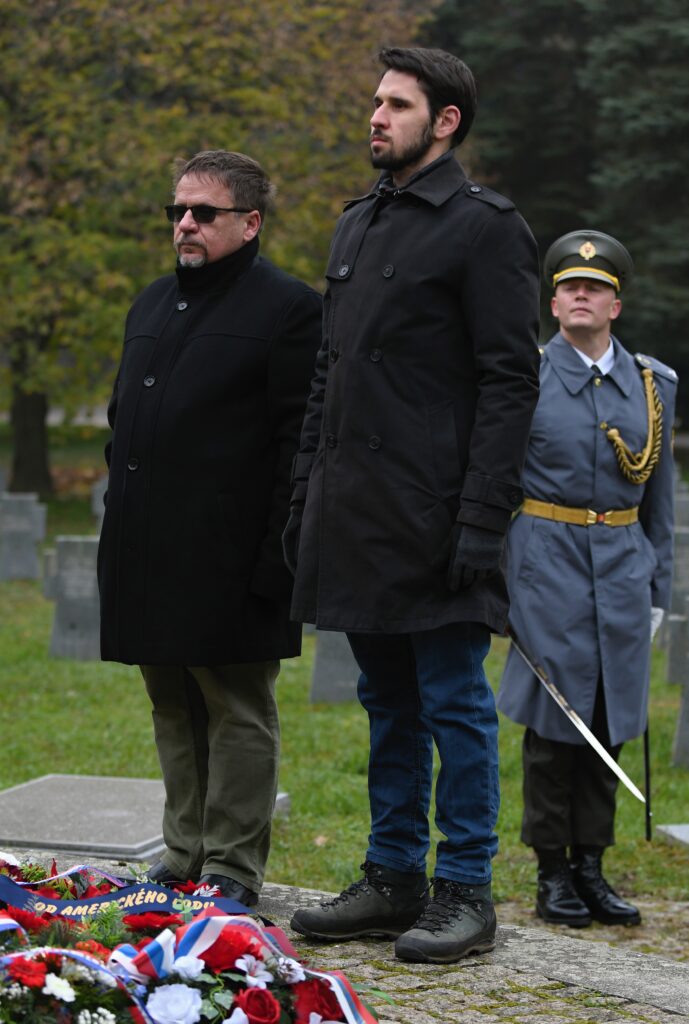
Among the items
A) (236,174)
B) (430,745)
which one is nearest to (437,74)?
(236,174)

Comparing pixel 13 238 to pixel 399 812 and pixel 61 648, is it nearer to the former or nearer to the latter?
pixel 61 648

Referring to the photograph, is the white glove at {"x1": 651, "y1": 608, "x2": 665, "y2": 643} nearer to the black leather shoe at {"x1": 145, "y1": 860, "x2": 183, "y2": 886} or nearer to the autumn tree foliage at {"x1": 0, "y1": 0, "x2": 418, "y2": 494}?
the black leather shoe at {"x1": 145, "y1": 860, "x2": 183, "y2": 886}

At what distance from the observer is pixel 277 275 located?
196 inches

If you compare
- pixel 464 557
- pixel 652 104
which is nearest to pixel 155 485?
pixel 464 557

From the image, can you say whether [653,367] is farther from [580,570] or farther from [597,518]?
[580,570]

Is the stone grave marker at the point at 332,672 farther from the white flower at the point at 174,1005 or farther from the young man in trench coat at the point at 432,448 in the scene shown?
the white flower at the point at 174,1005

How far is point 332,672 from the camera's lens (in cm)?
1041

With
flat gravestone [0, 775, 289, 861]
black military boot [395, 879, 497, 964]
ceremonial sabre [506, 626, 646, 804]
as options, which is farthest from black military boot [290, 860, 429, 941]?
flat gravestone [0, 775, 289, 861]

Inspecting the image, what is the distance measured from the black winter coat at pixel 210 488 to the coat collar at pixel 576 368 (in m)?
1.41

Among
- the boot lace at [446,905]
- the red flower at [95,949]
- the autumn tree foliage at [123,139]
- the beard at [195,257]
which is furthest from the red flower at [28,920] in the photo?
the autumn tree foliage at [123,139]

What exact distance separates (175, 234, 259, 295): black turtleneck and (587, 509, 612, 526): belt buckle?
1.63 metres

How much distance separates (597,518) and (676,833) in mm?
1745

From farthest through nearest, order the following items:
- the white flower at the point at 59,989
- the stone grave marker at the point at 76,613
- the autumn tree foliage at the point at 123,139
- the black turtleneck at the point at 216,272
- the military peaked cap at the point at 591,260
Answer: the autumn tree foliage at the point at 123,139
the stone grave marker at the point at 76,613
the military peaked cap at the point at 591,260
the black turtleneck at the point at 216,272
the white flower at the point at 59,989

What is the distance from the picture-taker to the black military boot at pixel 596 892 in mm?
6008
